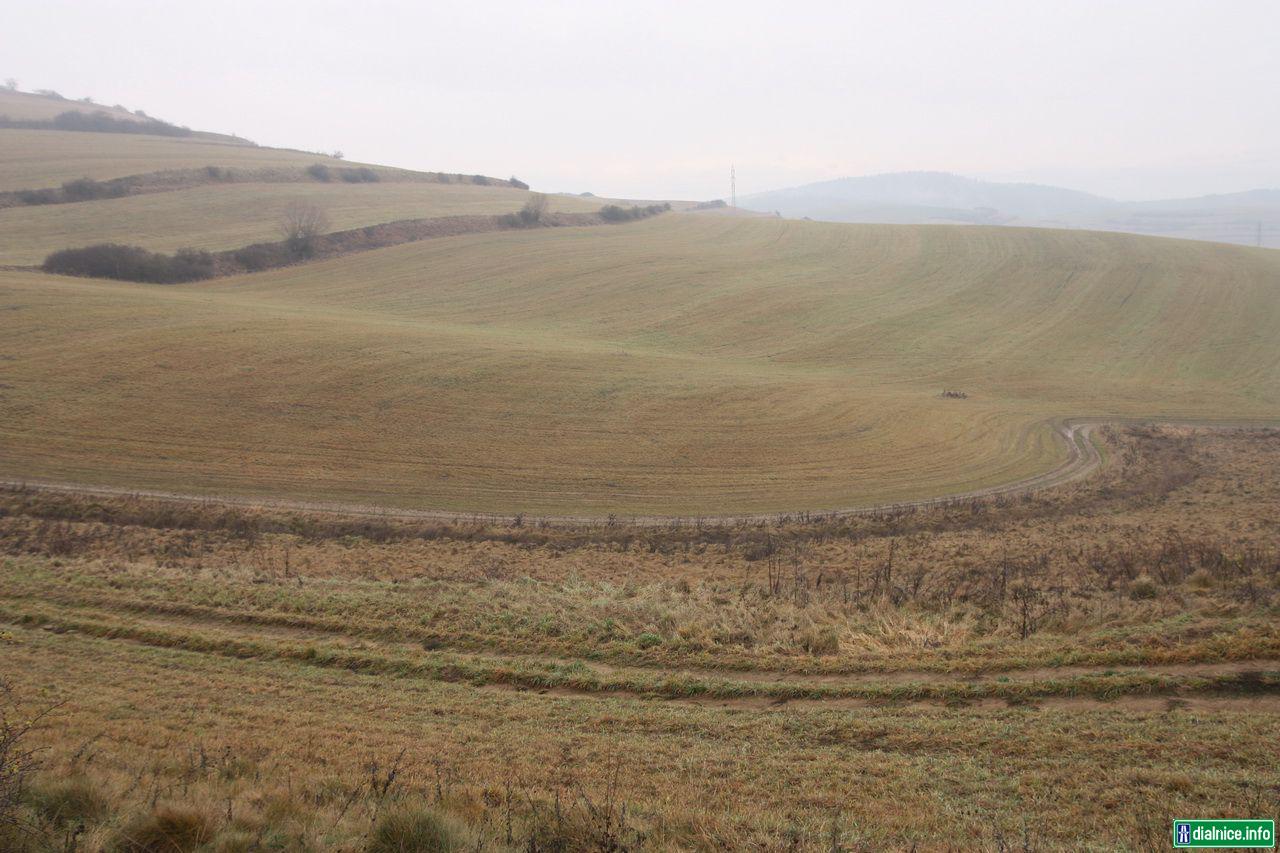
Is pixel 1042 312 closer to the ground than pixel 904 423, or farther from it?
farther from it

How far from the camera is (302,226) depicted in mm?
66000

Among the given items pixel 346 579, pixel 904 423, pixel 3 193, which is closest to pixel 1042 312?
pixel 904 423

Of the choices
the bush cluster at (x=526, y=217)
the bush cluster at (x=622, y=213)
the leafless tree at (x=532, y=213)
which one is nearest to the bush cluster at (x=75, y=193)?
the bush cluster at (x=526, y=217)

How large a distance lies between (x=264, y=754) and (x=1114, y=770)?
8485 millimetres

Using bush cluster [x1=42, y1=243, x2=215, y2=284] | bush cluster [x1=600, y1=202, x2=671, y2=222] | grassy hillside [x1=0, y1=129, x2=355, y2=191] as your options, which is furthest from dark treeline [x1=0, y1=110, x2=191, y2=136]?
bush cluster [x1=600, y1=202, x2=671, y2=222]

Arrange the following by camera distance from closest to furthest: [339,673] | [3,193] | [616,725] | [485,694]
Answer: [616,725] → [485,694] → [339,673] → [3,193]

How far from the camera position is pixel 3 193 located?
67125 millimetres

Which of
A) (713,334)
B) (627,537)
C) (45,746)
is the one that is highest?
(713,334)

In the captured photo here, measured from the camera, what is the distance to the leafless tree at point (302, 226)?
211 feet

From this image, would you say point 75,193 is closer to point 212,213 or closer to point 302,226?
point 212,213

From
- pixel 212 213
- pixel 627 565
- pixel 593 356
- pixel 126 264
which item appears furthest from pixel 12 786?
pixel 212 213

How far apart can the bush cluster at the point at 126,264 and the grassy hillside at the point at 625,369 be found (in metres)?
2.54

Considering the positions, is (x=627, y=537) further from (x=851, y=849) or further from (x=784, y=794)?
(x=851, y=849)

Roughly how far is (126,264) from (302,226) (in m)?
15.6
